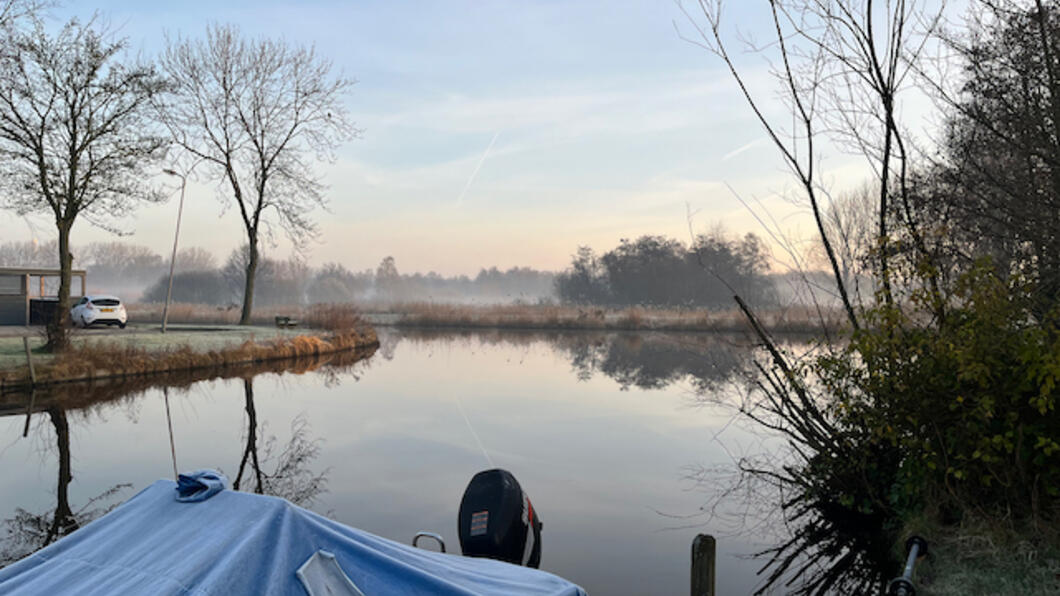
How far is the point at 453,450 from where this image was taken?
11.1 meters

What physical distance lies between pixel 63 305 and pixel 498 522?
59.0 ft

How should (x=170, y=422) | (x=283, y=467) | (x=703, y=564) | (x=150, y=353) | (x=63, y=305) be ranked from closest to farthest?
(x=703, y=564), (x=283, y=467), (x=170, y=422), (x=63, y=305), (x=150, y=353)

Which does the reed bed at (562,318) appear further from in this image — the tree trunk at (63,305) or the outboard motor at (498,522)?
Result: the outboard motor at (498,522)

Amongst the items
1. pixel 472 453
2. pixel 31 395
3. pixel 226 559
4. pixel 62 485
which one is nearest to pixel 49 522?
pixel 62 485

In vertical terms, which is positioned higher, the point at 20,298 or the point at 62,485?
the point at 20,298

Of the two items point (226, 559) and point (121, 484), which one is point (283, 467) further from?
point (226, 559)

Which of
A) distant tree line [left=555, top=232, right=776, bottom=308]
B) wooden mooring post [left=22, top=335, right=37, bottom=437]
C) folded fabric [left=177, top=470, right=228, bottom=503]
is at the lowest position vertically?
wooden mooring post [left=22, top=335, right=37, bottom=437]

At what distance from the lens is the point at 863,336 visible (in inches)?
255

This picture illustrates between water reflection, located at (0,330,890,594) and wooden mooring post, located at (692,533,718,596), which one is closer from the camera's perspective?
wooden mooring post, located at (692,533,718,596)

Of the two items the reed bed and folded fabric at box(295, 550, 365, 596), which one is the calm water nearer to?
folded fabric at box(295, 550, 365, 596)

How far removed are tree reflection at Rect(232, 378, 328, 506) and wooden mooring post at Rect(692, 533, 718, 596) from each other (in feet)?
17.2

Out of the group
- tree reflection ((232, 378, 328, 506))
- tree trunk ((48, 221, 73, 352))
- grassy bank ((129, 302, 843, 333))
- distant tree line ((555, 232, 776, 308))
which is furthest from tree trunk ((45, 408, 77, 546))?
distant tree line ((555, 232, 776, 308))

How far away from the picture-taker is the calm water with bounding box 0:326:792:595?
23.8 ft

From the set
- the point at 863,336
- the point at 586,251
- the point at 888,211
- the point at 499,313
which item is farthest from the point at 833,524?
the point at 586,251
